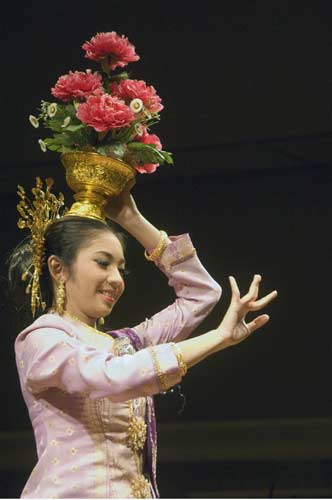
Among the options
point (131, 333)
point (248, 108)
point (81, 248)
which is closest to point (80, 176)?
point (81, 248)

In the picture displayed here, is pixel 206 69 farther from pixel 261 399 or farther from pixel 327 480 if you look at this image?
pixel 327 480

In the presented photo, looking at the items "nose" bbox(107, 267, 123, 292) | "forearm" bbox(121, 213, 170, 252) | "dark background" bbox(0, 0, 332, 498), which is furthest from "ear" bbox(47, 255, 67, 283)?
"dark background" bbox(0, 0, 332, 498)

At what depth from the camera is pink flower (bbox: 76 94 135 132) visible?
2.70 meters

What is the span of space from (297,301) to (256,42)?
0.82 metres

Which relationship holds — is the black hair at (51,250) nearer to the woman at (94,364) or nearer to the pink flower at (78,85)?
the woman at (94,364)

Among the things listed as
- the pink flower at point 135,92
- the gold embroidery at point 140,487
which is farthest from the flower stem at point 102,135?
the gold embroidery at point 140,487

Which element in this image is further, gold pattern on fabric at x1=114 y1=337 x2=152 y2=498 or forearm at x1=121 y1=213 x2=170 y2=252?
forearm at x1=121 y1=213 x2=170 y2=252

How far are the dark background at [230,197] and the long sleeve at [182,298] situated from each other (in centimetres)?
99

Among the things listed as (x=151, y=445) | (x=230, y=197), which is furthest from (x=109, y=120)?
(x=230, y=197)

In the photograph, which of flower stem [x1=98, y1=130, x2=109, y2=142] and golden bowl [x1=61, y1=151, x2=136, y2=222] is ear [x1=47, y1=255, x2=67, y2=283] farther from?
flower stem [x1=98, y1=130, x2=109, y2=142]

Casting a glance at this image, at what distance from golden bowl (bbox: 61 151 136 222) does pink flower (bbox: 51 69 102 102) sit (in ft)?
0.45

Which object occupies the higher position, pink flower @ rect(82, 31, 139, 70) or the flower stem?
pink flower @ rect(82, 31, 139, 70)

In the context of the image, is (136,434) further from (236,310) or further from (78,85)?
(78,85)

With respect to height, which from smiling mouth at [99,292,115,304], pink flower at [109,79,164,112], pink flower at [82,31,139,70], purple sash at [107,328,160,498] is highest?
pink flower at [82,31,139,70]
